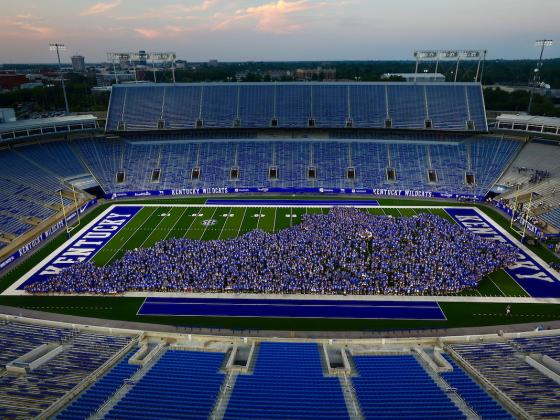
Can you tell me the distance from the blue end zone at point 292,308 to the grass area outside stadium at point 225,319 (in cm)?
45

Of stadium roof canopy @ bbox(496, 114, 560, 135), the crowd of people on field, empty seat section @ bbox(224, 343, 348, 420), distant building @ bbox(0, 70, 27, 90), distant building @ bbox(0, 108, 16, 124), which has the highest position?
distant building @ bbox(0, 70, 27, 90)

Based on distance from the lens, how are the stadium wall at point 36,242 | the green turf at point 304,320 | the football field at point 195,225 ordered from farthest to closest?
the stadium wall at point 36,242 < the football field at point 195,225 < the green turf at point 304,320

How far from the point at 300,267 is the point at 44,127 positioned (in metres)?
33.9

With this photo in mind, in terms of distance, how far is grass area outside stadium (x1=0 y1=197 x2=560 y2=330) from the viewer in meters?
18.5

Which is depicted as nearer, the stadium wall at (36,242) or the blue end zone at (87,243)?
the blue end zone at (87,243)

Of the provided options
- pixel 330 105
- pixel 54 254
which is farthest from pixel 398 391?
pixel 330 105

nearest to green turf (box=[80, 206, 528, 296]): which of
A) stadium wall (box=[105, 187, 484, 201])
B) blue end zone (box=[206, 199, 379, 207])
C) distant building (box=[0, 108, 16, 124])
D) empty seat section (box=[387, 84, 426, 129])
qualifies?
blue end zone (box=[206, 199, 379, 207])

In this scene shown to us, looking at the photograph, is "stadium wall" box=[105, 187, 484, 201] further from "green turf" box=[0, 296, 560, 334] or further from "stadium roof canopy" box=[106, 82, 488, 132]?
"green turf" box=[0, 296, 560, 334]

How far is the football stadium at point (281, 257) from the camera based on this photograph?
12.1 meters

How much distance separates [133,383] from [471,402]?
1039cm

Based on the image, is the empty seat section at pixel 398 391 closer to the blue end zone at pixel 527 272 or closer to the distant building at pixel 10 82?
the blue end zone at pixel 527 272

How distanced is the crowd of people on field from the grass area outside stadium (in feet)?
3.07

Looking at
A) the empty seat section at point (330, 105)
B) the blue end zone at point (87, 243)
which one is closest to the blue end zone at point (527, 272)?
the empty seat section at point (330, 105)

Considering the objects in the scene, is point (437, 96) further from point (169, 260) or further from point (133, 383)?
point (133, 383)
